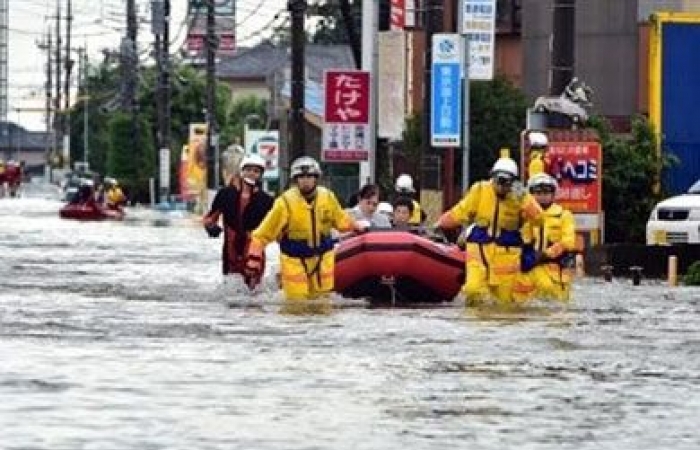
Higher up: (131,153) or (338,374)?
(338,374)

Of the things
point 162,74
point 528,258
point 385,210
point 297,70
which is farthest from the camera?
point 162,74

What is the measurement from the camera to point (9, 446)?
11.6 metres

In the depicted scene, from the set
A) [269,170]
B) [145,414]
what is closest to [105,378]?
[145,414]

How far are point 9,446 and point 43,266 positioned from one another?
900 inches

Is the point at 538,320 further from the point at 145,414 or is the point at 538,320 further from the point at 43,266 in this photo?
the point at 43,266

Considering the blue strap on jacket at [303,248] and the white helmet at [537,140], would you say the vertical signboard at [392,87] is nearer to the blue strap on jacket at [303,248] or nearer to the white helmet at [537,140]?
the white helmet at [537,140]

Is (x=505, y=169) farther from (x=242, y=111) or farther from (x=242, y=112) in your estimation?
(x=242, y=111)

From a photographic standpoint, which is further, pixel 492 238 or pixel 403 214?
pixel 403 214

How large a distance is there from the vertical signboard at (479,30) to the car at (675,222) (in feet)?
15.1

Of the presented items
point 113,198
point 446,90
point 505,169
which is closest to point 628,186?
point 446,90

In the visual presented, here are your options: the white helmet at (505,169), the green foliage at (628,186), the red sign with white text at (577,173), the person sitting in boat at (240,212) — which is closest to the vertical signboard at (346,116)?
the green foliage at (628,186)

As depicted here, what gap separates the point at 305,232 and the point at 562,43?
902 cm

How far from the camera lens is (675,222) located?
3559 centimetres

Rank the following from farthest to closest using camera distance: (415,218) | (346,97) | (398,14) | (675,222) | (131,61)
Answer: (131,61)
(398,14)
(346,97)
(675,222)
(415,218)
